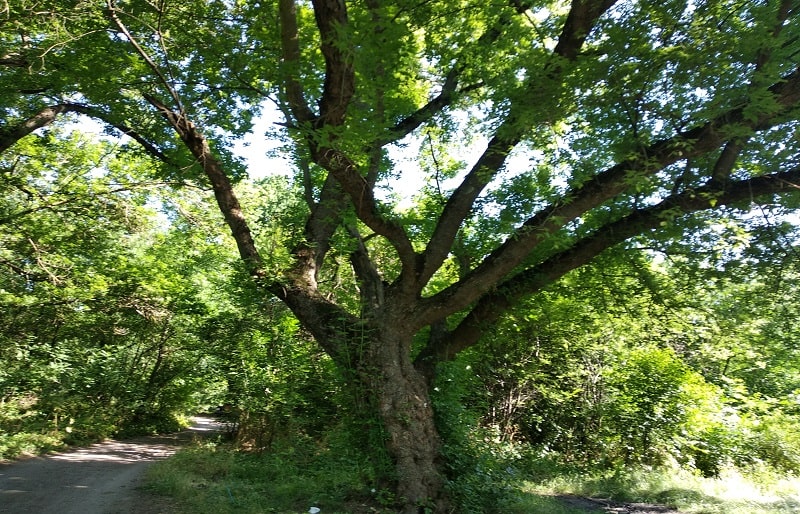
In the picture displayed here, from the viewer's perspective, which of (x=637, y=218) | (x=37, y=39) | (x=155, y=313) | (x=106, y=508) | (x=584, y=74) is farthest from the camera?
(x=155, y=313)

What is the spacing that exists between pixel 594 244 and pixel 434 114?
Answer: 3.76 m

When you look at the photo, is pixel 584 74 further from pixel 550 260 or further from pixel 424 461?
pixel 424 461

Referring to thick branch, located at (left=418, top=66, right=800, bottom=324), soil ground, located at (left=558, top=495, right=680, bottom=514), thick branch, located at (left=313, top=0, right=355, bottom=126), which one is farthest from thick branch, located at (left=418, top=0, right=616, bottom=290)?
soil ground, located at (left=558, top=495, right=680, bottom=514)

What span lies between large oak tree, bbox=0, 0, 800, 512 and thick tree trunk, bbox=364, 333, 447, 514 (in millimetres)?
28

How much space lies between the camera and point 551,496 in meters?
10.1

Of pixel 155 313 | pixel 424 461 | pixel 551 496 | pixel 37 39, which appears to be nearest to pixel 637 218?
pixel 424 461

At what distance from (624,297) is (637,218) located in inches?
121

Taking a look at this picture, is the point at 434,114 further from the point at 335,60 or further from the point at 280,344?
the point at 280,344

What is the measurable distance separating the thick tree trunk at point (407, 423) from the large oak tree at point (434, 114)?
0.03m

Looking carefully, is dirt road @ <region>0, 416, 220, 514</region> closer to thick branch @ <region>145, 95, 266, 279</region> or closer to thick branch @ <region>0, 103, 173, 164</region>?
thick branch @ <region>145, 95, 266, 279</region>

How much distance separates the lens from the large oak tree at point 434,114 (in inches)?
226

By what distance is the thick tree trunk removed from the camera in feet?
22.4

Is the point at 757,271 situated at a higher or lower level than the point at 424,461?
higher

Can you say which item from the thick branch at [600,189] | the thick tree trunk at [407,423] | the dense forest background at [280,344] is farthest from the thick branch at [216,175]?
the thick branch at [600,189]
